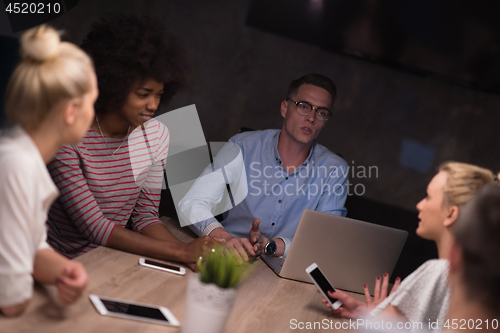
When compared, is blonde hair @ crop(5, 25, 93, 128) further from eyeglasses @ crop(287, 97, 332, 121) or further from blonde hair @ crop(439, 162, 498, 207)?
eyeglasses @ crop(287, 97, 332, 121)

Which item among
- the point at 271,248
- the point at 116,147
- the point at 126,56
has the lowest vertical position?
the point at 271,248

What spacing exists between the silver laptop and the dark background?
1.90 meters

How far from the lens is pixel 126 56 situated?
1.67 metres

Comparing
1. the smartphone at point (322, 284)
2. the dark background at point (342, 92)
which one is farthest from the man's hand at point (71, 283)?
the dark background at point (342, 92)

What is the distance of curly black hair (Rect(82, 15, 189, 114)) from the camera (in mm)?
1664

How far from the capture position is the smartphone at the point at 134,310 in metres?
1.06

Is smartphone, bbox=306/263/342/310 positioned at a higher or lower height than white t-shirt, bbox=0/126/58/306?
lower

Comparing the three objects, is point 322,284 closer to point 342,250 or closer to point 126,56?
point 342,250

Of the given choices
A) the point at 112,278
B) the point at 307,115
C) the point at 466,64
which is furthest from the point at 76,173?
the point at 466,64

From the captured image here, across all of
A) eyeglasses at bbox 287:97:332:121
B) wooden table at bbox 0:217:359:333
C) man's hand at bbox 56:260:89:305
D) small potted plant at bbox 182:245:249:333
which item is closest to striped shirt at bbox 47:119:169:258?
wooden table at bbox 0:217:359:333

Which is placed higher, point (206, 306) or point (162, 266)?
point (206, 306)

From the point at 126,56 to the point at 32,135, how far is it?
81 cm

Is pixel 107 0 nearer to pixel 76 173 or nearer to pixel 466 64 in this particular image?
pixel 76 173

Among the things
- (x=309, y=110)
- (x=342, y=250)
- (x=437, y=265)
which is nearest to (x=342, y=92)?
(x=309, y=110)
